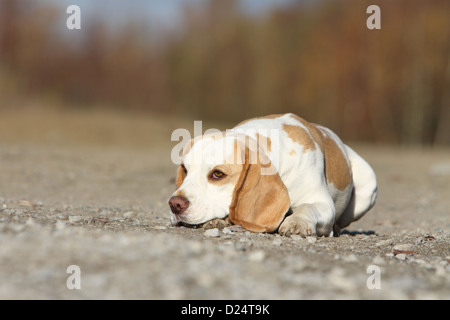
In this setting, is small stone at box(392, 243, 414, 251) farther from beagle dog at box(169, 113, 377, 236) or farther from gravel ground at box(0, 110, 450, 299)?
beagle dog at box(169, 113, 377, 236)

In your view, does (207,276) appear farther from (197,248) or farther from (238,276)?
(197,248)

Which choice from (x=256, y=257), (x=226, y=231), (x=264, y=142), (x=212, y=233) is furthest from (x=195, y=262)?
(x=264, y=142)

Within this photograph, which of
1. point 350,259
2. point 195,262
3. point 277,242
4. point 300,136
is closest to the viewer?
point 195,262

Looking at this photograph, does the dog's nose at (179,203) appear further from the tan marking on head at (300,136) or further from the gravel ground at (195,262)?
the tan marking on head at (300,136)

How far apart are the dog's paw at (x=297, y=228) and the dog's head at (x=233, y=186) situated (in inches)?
2.7

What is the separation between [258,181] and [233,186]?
0.65ft

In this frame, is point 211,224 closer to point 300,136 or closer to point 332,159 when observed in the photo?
point 300,136

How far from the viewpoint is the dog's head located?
450cm

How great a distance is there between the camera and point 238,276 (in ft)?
9.39

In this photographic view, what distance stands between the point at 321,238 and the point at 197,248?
1.74m

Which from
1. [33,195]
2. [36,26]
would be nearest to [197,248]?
[33,195]

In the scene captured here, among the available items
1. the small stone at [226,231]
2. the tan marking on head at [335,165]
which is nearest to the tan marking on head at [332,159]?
the tan marking on head at [335,165]

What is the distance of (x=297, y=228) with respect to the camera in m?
4.57

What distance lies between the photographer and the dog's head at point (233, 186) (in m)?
4.50
